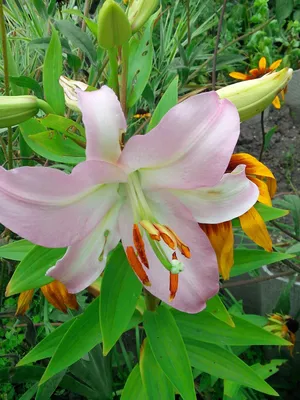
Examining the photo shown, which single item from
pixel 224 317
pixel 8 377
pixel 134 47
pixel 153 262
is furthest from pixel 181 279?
pixel 8 377

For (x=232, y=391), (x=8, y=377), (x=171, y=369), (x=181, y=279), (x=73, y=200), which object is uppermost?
(x=73, y=200)

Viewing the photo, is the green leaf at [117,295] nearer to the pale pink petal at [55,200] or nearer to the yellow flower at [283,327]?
the pale pink petal at [55,200]

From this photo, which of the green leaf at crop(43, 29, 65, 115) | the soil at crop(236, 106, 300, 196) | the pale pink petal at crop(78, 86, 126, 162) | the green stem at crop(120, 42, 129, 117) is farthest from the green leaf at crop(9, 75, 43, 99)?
the soil at crop(236, 106, 300, 196)

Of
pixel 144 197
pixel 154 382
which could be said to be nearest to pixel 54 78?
pixel 144 197

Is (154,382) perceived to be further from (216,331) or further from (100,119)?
(100,119)

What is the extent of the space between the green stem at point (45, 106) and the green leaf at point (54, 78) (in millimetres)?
14

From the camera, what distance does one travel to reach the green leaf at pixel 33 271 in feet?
1.91

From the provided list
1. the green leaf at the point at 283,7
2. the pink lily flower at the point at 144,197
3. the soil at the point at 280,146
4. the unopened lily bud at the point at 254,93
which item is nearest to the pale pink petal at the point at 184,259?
the pink lily flower at the point at 144,197

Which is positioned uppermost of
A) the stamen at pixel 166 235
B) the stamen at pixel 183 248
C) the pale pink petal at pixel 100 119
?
the pale pink petal at pixel 100 119

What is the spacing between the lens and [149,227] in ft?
1.52

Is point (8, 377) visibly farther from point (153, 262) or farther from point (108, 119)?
point (108, 119)

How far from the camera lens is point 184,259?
512 mm

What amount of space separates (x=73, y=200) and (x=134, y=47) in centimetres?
23

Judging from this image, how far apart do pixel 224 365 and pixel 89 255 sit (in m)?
0.31
